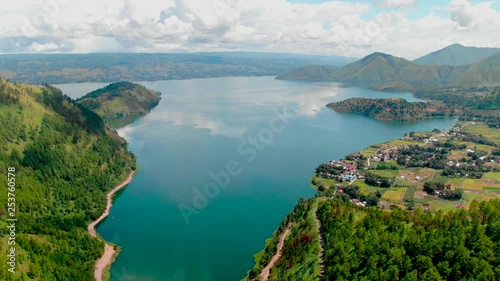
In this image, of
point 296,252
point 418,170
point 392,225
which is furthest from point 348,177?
point 296,252

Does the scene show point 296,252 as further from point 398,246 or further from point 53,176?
point 53,176

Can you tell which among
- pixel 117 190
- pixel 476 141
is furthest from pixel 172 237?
pixel 476 141

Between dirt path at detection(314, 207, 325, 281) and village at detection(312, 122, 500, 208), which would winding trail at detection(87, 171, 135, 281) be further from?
village at detection(312, 122, 500, 208)

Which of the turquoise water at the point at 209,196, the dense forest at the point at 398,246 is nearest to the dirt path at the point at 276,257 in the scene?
the dense forest at the point at 398,246

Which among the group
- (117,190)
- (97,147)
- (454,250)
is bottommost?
(117,190)

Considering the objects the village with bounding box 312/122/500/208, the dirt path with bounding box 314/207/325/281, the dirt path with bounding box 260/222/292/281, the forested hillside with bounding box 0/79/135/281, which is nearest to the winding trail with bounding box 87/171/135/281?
the forested hillside with bounding box 0/79/135/281

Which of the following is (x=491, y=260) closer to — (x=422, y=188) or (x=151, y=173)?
(x=422, y=188)
